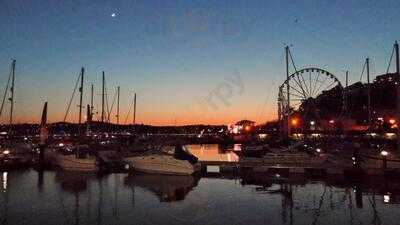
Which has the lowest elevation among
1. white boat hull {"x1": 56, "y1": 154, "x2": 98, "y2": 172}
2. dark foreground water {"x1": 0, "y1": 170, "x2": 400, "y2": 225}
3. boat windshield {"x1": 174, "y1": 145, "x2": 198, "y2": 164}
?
dark foreground water {"x1": 0, "y1": 170, "x2": 400, "y2": 225}

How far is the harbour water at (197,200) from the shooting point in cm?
1983

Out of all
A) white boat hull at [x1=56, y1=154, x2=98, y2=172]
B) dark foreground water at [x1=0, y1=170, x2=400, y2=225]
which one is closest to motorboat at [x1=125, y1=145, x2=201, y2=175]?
dark foreground water at [x1=0, y1=170, x2=400, y2=225]

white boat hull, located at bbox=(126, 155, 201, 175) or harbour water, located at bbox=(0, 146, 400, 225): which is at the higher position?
white boat hull, located at bbox=(126, 155, 201, 175)

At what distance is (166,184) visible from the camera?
30.9 metres

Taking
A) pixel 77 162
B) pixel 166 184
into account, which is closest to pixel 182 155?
pixel 166 184

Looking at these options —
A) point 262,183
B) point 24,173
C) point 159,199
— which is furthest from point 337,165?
point 24,173

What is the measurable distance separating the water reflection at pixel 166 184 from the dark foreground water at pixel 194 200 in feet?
0.20

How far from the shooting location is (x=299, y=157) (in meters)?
38.3

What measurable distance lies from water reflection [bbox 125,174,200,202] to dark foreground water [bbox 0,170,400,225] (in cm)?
6

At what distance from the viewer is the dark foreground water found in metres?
19.8

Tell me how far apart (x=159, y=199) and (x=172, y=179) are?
829cm

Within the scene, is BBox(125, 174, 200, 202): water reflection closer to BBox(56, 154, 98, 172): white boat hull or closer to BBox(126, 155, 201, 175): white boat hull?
BBox(126, 155, 201, 175): white boat hull

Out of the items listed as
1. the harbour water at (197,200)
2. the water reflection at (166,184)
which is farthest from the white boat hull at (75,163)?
the water reflection at (166,184)

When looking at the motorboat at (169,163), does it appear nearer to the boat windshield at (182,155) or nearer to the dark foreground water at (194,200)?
the boat windshield at (182,155)
